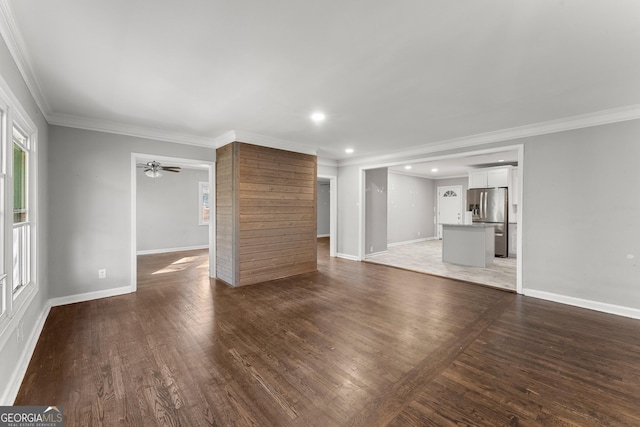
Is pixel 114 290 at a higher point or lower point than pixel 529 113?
lower

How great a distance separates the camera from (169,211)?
26.6 feet

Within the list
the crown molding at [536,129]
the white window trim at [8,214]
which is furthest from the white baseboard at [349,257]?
the white window trim at [8,214]

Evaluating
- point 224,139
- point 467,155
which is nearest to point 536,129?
point 467,155

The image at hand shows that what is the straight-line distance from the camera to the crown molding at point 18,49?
1773 millimetres

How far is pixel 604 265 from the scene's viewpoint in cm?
362

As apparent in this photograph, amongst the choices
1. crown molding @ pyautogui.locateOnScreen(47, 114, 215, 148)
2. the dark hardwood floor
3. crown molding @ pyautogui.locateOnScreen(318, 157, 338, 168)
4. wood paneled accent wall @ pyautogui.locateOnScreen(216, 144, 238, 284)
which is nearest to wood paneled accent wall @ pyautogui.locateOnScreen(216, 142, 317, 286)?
wood paneled accent wall @ pyautogui.locateOnScreen(216, 144, 238, 284)

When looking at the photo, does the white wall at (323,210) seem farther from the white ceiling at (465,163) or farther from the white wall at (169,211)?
the white wall at (169,211)

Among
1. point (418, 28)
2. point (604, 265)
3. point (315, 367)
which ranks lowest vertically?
point (315, 367)

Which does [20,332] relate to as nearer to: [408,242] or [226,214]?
[226,214]

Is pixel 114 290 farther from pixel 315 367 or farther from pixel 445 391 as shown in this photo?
pixel 445 391

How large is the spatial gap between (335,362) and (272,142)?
3.78 m

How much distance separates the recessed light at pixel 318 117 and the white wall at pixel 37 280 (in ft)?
9.13

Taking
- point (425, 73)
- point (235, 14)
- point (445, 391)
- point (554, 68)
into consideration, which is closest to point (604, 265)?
point (554, 68)

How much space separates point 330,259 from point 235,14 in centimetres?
591
